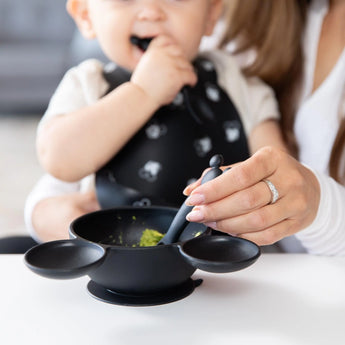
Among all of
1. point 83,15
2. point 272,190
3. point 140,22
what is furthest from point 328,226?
point 83,15

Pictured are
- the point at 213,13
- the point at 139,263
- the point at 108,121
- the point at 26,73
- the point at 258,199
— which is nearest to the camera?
the point at 139,263

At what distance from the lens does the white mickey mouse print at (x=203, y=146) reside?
1.09 m

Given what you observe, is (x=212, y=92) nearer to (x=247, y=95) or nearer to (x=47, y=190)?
(x=247, y=95)

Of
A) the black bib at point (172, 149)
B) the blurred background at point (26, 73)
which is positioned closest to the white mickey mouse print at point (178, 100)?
the black bib at point (172, 149)

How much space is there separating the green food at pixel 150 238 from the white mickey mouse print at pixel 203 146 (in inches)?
14.6

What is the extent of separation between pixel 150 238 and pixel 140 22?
1.56 feet

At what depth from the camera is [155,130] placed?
1074mm

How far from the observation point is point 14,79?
4.07 m

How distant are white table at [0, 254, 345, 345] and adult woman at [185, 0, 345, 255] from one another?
8 centimetres

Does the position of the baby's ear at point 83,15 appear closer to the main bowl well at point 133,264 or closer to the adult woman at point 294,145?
the adult woman at point 294,145

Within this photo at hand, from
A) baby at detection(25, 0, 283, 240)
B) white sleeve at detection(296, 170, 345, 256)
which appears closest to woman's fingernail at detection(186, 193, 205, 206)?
white sleeve at detection(296, 170, 345, 256)

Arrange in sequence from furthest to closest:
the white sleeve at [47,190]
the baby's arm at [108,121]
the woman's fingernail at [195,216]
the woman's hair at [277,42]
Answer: the woman's hair at [277,42], the white sleeve at [47,190], the baby's arm at [108,121], the woman's fingernail at [195,216]

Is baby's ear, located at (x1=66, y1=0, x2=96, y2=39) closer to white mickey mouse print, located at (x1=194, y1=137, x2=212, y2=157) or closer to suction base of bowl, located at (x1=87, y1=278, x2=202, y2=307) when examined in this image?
white mickey mouse print, located at (x1=194, y1=137, x2=212, y2=157)

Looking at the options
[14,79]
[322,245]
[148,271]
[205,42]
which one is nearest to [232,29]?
[205,42]
